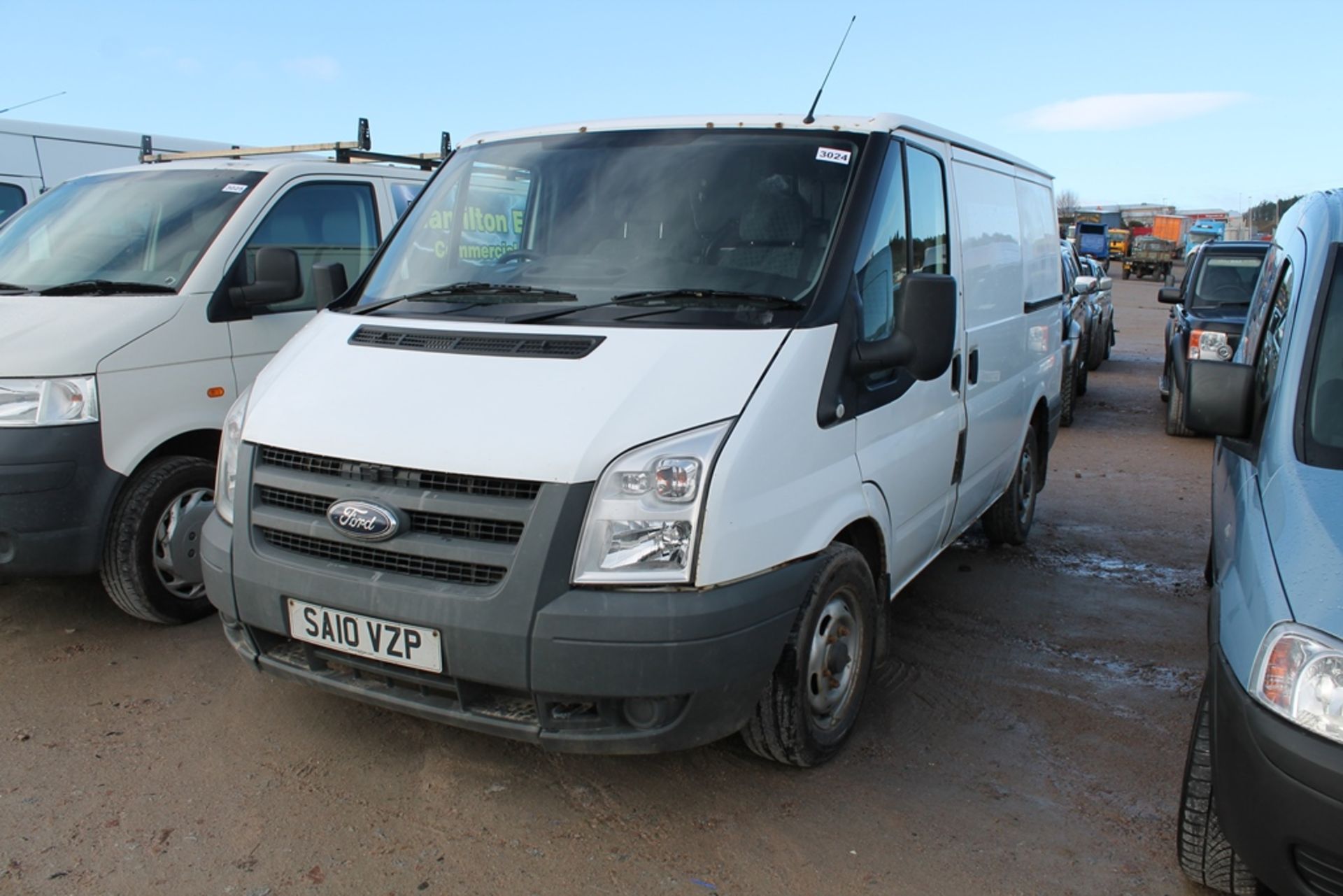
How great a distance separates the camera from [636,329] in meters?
3.15

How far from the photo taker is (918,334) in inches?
130

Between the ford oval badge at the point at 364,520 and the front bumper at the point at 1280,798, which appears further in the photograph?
the ford oval badge at the point at 364,520

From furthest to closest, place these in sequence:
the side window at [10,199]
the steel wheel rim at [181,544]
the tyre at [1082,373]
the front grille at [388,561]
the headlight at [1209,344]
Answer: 1. the tyre at [1082,373]
2. the side window at [10,199]
3. the headlight at [1209,344]
4. the steel wheel rim at [181,544]
5. the front grille at [388,561]

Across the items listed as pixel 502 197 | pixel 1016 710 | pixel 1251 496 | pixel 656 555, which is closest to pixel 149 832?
pixel 656 555

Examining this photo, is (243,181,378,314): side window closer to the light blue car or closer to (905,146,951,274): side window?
(905,146,951,274): side window

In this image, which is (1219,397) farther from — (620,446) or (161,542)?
(161,542)

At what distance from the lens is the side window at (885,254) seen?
3453 millimetres

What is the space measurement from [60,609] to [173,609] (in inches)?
25.3

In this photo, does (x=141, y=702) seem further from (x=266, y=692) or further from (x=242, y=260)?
(x=242, y=260)

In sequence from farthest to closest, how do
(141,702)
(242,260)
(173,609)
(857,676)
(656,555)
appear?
(242,260) → (173,609) → (141,702) → (857,676) → (656,555)

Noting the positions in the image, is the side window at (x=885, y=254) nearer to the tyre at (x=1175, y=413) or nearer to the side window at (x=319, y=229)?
the side window at (x=319, y=229)

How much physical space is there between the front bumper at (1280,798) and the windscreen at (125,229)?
14.2ft

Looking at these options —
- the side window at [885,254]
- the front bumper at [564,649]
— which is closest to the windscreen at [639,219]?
the side window at [885,254]

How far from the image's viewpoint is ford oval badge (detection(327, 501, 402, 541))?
290cm
